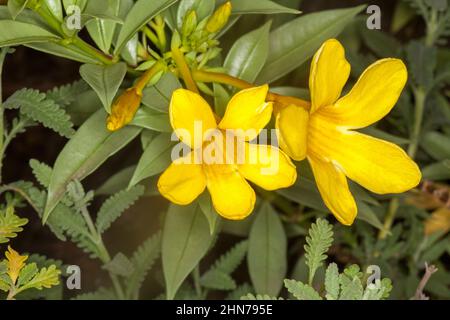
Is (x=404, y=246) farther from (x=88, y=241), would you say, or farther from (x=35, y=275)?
(x=35, y=275)

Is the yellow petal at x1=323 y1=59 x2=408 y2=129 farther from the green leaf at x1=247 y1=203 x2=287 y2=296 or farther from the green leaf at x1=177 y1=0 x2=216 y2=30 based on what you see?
the green leaf at x1=247 y1=203 x2=287 y2=296

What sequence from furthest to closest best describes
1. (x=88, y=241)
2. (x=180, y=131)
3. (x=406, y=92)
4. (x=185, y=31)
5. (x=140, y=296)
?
(x=406, y=92) → (x=140, y=296) → (x=88, y=241) → (x=185, y=31) → (x=180, y=131)

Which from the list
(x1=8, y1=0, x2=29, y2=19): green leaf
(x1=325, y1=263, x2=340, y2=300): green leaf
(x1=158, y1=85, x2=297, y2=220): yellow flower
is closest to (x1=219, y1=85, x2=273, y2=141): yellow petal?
(x1=158, y1=85, x2=297, y2=220): yellow flower

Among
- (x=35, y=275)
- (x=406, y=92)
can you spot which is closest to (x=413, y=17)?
(x=406, y=92)

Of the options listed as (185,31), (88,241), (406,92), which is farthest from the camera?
(406,92)

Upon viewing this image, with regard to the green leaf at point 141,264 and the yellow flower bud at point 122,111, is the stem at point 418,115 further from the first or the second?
the yellow flower bud at point 122,111

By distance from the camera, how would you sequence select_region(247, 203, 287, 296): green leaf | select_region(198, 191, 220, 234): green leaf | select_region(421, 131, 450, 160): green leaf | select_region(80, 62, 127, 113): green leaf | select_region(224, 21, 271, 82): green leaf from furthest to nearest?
1. select_region(421, 131, 450, 160): green leaf
2. select_region(247, 203, 287, 296): green leaf
3. select_region(224, 21, 271, 82): green leaf
4. select_region(198, 191, 220, 234): green leaf
5. select_region(80, 62, 127, 113): green leaf

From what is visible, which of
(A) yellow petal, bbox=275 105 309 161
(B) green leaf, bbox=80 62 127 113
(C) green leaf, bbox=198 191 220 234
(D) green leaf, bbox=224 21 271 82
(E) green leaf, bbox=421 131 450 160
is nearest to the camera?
(A) yellow petal, bbox=275 105 309 161
